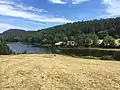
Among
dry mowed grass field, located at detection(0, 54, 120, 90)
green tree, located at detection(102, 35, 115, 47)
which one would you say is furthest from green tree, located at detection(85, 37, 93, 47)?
dry mowed grass field, located at detection(0, 54, 120, 90)

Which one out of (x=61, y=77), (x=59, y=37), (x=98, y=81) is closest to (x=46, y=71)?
(x=61, y=77)

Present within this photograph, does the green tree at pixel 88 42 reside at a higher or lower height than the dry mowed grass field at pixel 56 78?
higher

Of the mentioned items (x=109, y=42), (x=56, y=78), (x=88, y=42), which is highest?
(x=88, y=42)

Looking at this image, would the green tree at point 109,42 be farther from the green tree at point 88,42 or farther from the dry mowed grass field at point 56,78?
the dry mowed grass field at point 56,78

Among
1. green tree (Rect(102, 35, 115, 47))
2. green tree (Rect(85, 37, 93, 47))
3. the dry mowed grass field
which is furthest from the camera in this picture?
green tree (Rect(85, 37, 93, 47))

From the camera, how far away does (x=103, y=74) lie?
13.1 meters

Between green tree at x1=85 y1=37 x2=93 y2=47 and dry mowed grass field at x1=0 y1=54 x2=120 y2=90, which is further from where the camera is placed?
green tree at x1=85 y1=37 x2=93 y2=47

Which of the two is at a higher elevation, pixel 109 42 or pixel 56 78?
pixel 109 42

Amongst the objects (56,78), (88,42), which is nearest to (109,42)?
(88,42)

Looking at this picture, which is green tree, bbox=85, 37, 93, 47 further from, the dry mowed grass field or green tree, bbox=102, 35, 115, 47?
the dry mowed grass field

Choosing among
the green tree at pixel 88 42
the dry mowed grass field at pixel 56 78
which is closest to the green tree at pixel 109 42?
the green tree at pixel 88 42

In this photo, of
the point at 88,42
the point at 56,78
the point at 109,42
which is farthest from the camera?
the point at 88,42

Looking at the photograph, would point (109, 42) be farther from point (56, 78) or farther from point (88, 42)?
point (56, 78)

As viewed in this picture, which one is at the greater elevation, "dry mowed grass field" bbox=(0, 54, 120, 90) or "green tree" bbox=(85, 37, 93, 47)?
"green tree" bbox=(85, 37, 93, 47)
